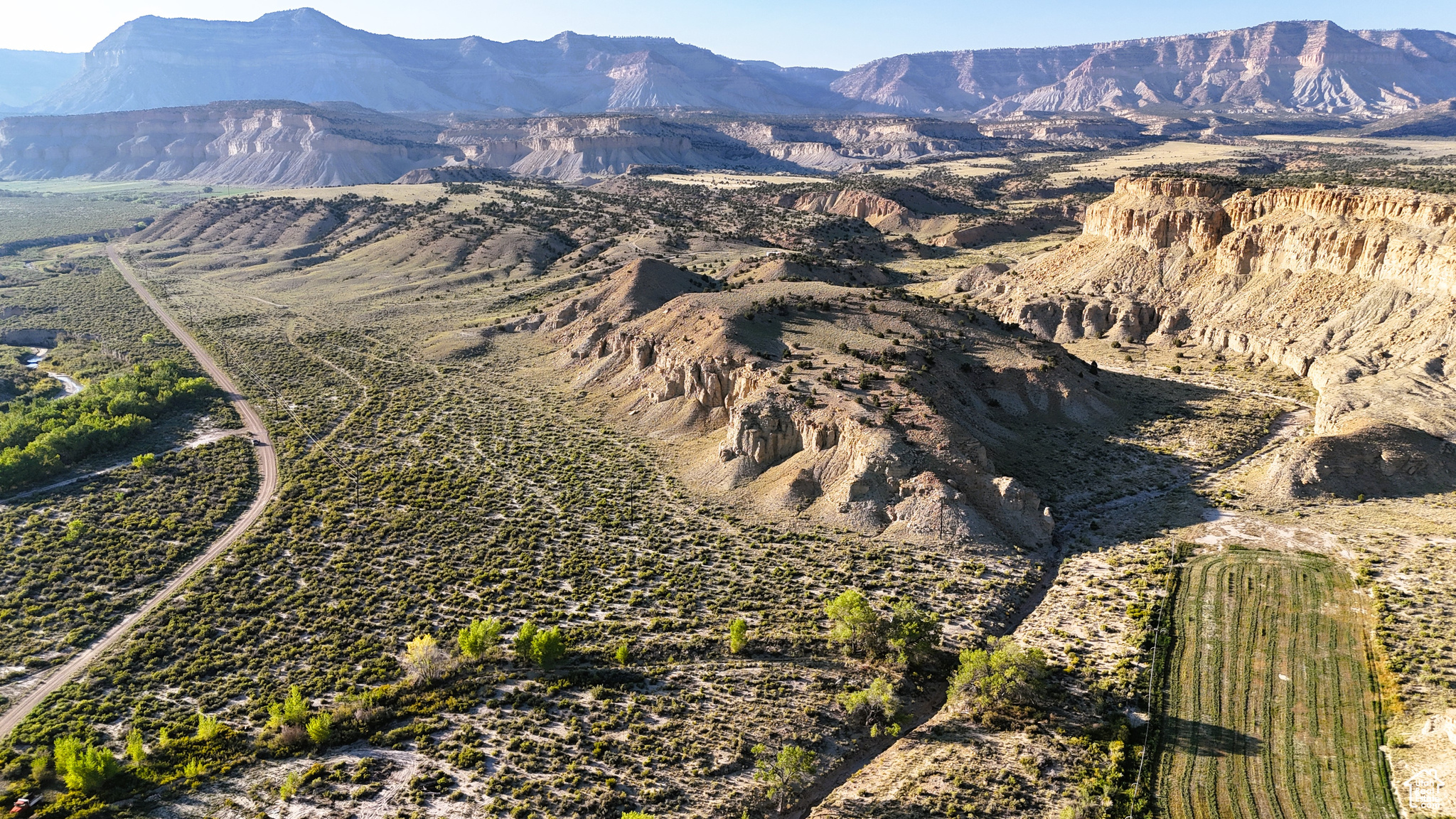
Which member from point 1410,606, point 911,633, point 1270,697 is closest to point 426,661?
point 911,633

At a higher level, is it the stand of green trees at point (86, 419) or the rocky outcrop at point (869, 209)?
the rocky outcrop at point (869, 209)

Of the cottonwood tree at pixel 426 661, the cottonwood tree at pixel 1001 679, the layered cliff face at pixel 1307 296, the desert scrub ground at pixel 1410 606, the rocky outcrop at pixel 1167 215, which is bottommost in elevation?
the cottonwood tree at pixel 426 661

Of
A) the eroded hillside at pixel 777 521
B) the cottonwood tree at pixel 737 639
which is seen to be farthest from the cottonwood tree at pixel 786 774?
the cottonwood tree at pixel 737 639

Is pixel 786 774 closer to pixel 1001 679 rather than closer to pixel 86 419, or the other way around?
pixel 1001 679

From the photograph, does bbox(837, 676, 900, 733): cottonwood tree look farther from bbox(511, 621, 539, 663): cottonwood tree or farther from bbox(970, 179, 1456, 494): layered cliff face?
bbox(970, 179, 1456, 494): layered cliff face

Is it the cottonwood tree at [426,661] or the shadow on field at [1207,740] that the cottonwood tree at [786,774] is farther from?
the cottonwood tree at [426,661]

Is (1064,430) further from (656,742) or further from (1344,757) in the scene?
(656,742)
